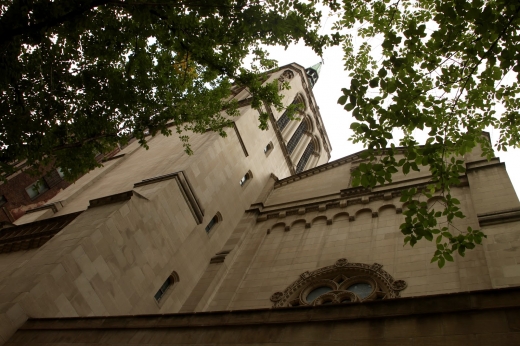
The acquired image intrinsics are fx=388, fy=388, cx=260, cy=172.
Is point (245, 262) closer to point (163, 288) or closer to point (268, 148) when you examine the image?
point (163, 288)

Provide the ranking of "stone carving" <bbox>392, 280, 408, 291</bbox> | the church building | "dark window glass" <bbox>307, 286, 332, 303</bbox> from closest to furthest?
the church building → "stone carving" <bbox>392, 280, 408, 291</bbox> → "dark window glass" <bbox>307, 286, 332, 303</bbox>

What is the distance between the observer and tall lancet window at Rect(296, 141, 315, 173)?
3199 centimetres

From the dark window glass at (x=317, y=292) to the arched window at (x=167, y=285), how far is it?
209 inches

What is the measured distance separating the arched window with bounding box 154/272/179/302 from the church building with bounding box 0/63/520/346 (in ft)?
0.18

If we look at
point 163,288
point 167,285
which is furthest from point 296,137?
point 163,288

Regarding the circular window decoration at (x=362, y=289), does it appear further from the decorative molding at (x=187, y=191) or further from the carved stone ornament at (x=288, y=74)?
the carved stone ornament at (x=288, y=74)

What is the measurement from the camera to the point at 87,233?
12.2 metres

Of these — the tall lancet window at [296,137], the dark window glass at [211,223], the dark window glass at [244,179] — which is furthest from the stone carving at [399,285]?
the tall lancet window at [296,137]

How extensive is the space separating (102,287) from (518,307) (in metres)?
10.7

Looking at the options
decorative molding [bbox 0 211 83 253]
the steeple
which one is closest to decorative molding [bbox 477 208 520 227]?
decorative molding [bbox 0 211 83 253]

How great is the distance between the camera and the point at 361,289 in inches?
489

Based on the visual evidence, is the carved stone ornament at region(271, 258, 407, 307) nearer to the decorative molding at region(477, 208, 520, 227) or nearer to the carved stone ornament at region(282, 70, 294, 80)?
the decorative molding at region(477, 208, 520, 227)

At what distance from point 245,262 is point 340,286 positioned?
4954 millimetres

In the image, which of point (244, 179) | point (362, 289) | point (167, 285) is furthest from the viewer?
point (244, 179)
